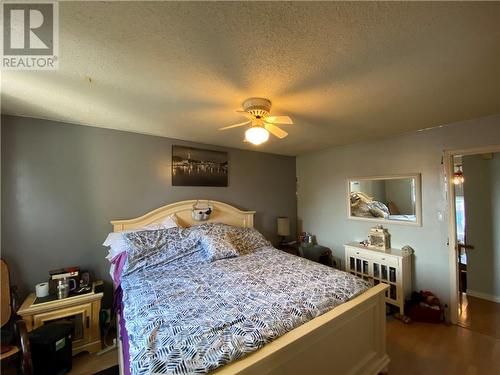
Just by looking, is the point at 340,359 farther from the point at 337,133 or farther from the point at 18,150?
the point at 18,150

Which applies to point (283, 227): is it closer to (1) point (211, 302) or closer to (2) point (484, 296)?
(1) point (211, 302)

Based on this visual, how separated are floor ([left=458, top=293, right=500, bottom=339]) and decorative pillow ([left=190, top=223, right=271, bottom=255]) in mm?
2473

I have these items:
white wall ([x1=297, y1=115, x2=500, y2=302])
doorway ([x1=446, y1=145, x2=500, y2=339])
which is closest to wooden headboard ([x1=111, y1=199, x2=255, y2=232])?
white wall ([x1=297, y1=115, x2=500, y2=302])

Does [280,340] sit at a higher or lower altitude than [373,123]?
lower

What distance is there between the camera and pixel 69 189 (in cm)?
236

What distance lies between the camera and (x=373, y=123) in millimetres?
2490

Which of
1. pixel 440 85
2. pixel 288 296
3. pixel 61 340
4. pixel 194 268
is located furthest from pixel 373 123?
pixel 61 340

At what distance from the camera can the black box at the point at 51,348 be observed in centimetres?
171

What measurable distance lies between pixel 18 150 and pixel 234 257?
2449mm

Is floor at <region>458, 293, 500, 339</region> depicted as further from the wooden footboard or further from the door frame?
the wooden footboard

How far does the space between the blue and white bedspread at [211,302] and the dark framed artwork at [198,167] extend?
107 cm

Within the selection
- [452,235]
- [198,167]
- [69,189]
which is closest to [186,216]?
[198,167]

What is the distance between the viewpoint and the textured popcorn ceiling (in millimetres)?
981

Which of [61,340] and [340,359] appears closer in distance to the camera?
[340,359]
